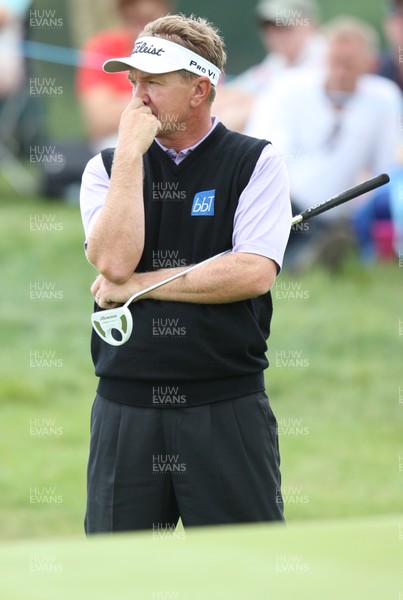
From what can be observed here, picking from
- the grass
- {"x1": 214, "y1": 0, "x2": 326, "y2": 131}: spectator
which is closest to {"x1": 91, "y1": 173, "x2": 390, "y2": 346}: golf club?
the grass

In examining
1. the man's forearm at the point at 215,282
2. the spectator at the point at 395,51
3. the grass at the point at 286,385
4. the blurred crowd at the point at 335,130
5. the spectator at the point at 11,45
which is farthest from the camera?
the spectator at the point at 11,45

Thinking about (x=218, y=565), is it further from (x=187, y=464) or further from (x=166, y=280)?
(x=166, y=280)

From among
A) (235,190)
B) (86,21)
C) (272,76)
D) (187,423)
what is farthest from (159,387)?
(86,21)

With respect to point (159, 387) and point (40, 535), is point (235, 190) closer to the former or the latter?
point (159, 387)

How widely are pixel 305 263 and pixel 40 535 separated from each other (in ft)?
13.6

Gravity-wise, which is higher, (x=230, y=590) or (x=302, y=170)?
(x=302, y=170)

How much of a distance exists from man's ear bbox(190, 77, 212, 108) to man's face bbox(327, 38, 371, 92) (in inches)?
233

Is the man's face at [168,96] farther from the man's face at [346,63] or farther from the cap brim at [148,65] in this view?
the man's face at [346,63]

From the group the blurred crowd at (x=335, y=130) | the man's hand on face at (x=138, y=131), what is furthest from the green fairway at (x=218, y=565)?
the blurred crowd at (x=335, y=130)

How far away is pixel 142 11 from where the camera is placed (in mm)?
10219

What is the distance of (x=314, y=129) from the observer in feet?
31.4

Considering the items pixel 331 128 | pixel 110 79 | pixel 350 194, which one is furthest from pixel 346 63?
pixel 350 194

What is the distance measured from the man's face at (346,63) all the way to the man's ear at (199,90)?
5.92 meters

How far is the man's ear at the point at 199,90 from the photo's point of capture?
369 centimetres
